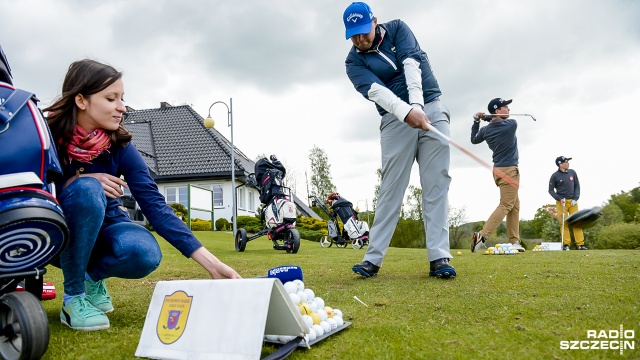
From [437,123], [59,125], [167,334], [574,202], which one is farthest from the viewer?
[574,202]

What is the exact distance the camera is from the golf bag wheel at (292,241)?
9.16m

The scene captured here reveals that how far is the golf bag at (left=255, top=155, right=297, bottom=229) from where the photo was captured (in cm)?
958

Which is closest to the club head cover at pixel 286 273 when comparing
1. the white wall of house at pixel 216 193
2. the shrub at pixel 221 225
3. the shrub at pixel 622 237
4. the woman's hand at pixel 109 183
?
Result: the woman's hand at pixel 109 183

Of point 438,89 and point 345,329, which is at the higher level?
point 438,89

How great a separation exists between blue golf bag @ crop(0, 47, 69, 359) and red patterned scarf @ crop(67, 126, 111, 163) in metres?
0.54

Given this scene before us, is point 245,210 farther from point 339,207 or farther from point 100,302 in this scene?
point 100,302

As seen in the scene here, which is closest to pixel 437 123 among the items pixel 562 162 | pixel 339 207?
pixel 562 162

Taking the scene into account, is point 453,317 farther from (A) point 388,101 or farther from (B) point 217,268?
(A) point 388,101

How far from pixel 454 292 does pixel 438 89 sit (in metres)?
1.87

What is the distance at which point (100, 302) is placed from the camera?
2654 mm

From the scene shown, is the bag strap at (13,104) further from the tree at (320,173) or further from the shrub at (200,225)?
the tree at (320,173)

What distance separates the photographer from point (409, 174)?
417 cm

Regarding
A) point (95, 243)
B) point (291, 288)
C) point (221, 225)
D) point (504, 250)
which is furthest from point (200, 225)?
point (291, 288)

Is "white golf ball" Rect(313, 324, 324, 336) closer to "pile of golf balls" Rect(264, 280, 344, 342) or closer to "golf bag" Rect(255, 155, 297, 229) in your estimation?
"pile of golf balls" Rect(264, 280, 344, 342)
